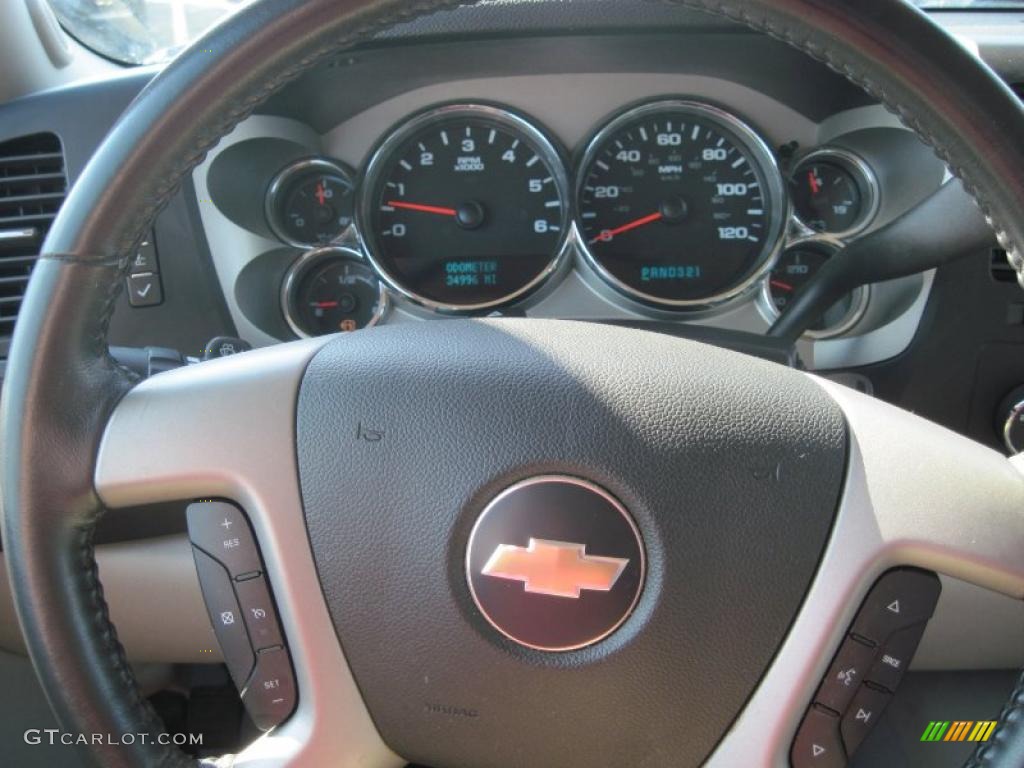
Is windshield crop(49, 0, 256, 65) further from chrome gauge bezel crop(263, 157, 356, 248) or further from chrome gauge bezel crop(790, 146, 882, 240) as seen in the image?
chrome gauge bezel crop(790, 146, 882, 240)

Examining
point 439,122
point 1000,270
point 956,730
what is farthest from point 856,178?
point 956,730

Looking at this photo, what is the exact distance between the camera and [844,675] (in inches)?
34.0

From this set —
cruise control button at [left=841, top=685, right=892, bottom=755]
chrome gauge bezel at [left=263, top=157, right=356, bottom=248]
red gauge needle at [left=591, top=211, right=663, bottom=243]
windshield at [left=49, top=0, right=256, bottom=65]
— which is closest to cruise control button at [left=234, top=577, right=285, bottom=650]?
cruise control button at [left=841, top=685, right=892, bottom=755]

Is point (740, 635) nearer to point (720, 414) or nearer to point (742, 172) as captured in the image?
point (720, 414)

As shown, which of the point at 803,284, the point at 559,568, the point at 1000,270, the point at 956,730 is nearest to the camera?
the point at 559,568

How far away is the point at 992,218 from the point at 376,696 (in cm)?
68

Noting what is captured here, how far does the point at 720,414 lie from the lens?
890 mm

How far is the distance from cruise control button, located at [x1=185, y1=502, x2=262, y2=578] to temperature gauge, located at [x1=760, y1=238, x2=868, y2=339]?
1.29 meters

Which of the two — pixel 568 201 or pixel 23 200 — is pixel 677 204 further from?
pixel 23 200

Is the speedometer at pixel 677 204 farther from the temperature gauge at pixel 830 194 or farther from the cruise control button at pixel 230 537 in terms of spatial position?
the cruise control button at pixel 230 537

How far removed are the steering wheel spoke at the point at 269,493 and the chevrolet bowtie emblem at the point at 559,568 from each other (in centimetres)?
19

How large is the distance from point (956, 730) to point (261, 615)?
3.60 ft

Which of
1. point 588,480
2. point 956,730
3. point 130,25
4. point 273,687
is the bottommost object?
point 956,730

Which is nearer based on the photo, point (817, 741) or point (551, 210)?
point (817, 741)
